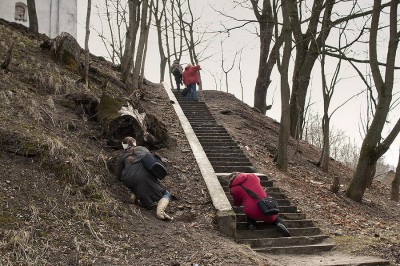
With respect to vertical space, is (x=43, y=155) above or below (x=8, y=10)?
below

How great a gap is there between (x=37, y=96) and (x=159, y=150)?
3.24m

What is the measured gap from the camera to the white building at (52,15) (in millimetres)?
25766

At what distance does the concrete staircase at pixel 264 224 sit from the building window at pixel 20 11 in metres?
16.2

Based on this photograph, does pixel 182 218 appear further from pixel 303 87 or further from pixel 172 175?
pixel 303 87

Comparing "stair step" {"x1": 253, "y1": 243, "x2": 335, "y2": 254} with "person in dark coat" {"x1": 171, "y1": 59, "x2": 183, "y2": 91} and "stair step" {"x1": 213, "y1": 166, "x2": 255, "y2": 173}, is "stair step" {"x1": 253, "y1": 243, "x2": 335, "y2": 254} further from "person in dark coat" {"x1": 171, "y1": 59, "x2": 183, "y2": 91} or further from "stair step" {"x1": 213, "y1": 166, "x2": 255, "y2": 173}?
"person in dark coat" {"x1": 171, "y1": 59, "x2": 183, "y2": 91}

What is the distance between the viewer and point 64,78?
43.2ft

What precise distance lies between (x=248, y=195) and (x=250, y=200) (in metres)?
→ 0.10

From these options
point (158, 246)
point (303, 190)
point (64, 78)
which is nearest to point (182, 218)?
point (158, 246)

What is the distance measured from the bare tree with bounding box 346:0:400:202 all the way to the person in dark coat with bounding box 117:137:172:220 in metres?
6.44

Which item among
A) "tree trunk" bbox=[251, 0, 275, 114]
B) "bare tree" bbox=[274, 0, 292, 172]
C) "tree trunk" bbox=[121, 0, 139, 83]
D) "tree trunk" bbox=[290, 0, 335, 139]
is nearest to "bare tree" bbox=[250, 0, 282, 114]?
"tree trunk" bbox=[251, 0, 275, 114]

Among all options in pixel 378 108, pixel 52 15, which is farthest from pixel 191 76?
Result: pixel 52 15

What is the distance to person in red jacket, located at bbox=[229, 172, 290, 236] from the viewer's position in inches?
330

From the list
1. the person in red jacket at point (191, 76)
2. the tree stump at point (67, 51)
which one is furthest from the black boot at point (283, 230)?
the person in red jacket at point (191, 76)

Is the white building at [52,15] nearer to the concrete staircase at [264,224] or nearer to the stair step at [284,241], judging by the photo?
the concrete staircase at [264,224]
